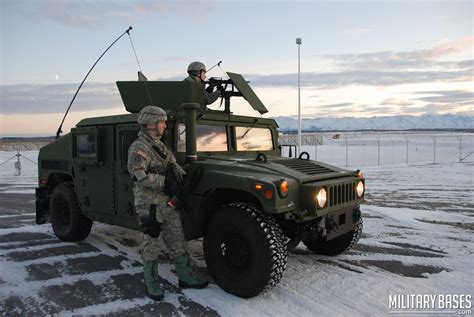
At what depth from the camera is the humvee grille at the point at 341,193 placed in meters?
4.18

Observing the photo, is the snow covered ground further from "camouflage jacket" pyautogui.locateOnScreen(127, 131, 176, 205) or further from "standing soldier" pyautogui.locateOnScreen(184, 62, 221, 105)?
"standing soldier" pyautogui.locateOnScreen(184, 62, 221, 105)

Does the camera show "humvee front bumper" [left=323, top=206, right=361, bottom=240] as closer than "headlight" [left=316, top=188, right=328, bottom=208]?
No

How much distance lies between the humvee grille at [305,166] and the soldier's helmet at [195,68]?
1995mm

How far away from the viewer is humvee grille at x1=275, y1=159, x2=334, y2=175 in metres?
4.46

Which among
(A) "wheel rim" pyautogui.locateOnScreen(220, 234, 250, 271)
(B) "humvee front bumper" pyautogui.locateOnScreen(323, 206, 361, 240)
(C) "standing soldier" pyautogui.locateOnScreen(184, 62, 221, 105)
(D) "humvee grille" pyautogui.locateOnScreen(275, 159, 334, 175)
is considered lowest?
(A) "wheel rim" pyautogui.locateOnScreen(220, 234, 250, 271)

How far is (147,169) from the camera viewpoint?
394 cm

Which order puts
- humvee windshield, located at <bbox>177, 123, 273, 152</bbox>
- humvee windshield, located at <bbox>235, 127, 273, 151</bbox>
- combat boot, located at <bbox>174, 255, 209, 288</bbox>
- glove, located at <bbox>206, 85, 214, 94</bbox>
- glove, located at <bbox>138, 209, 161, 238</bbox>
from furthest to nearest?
glove, located at <bbox>206, 85, 214, 94</bbox> < humvee windshield, located at <bbox>235, 127, 273, 151</bbox> < humvee windshield, located at <bbox>177, 123, 273, 152</bbox> < combat boot, located at <bbox>174, 255, 209, 288</bbox> < glove, located at <bbox>138, 209, 161, 238</bbox>

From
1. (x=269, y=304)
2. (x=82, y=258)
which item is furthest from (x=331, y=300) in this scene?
(x=82, y=258)

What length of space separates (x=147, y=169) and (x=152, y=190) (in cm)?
21

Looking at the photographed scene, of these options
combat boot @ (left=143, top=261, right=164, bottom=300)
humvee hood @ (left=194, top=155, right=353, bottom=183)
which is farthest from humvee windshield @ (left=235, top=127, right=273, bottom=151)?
combat boot @ (left=143, top=261, right=164, bottom=300)

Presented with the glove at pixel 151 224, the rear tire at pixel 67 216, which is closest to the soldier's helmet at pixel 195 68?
the rear tire at pixel 67 216

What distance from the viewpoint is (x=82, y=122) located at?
589 cm

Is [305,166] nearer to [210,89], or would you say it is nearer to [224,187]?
[224,187]

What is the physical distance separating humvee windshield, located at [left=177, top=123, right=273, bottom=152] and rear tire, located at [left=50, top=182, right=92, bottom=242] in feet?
7.61
